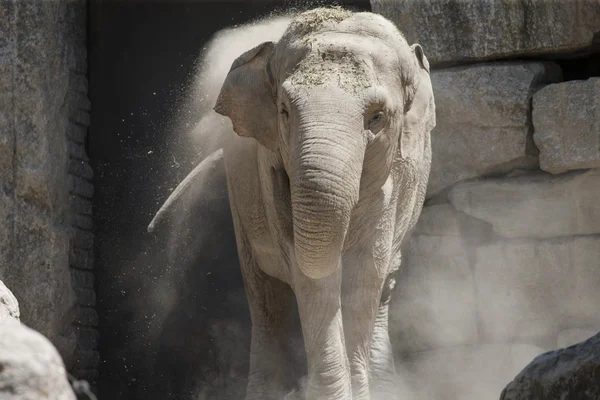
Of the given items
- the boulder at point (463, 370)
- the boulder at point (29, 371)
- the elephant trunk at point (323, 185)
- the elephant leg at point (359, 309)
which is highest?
the boulder at point (29, 371)

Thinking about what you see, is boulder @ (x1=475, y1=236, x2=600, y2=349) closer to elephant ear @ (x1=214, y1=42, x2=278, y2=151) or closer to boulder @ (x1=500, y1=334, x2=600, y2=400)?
elephant ear @ (x1=214, y1=42, x2=278, y2=151)

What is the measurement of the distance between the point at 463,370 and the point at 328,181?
6.81ft

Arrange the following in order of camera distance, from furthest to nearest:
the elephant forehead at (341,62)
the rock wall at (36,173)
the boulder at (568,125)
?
the rock wall at (36,173), the boulder at (568,125), the elephant forehead at (341,62)

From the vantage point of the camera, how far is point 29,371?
1613 mm

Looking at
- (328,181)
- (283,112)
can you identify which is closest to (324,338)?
(328,181)

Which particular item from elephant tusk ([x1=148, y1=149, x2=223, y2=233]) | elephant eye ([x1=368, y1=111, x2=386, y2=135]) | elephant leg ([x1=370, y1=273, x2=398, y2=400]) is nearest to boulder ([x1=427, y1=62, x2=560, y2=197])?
elephant leg ([x1=370, y1=273, x2=398, y2=400])

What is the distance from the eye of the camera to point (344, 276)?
437 cm

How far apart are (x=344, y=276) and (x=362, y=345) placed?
0.88 feet

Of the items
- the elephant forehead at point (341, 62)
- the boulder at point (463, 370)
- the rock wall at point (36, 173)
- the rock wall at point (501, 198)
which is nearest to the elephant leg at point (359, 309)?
the elephant forehead at point (341, 62)

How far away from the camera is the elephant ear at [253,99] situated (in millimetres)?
4355

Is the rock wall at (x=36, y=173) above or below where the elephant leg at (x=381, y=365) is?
above

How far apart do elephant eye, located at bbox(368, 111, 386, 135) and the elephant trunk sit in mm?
177

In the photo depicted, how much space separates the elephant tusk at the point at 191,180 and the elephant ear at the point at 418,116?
Answer: 3.68 ft

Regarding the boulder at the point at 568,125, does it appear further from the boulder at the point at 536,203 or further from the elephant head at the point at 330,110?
the elephant head at the point at 330,110
